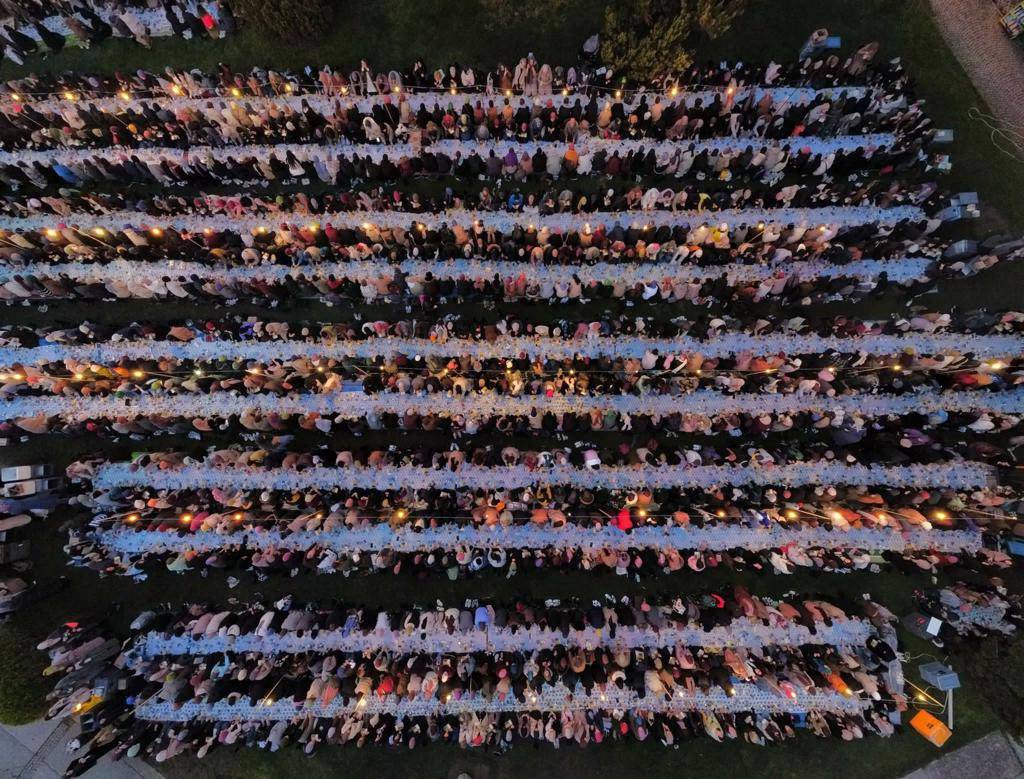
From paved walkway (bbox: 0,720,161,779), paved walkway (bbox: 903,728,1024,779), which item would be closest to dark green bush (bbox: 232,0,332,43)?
paved walkway (bbox: 0,720,161,779)

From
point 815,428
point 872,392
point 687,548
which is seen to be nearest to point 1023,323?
point 872,392

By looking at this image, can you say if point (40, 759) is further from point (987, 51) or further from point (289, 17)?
point (987, 51)

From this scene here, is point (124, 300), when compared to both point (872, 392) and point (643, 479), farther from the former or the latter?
point (872, 392)

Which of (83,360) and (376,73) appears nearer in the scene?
(83,360)

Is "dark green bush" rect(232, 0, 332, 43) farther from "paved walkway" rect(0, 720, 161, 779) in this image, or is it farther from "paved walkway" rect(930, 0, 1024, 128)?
"paved walkway" rect(0, 720, 161, 779)

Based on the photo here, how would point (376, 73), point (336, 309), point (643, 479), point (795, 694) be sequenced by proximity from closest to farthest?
point (795, 694) → point (643, 479) → point (336, 309) → point (376, 73)

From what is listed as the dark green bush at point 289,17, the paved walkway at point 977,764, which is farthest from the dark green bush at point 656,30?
the paved walkway at point 977,764

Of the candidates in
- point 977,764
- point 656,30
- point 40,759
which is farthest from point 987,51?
point 40,759
